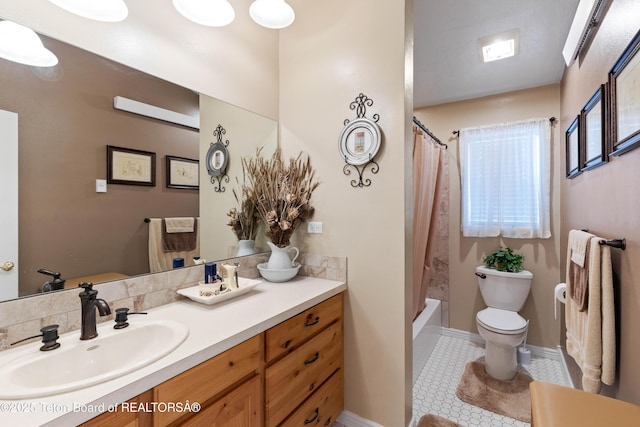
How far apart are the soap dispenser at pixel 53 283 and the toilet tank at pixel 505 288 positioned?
3.05m

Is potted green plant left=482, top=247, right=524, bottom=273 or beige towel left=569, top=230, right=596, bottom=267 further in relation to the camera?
potted green plant left=482, top=247, right=524, bottom=273

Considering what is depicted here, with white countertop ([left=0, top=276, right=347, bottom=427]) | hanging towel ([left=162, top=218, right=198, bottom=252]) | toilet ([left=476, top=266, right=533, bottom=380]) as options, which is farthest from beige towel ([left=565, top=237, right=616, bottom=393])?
hanging towel ([left=162, top=218, right=198, bottom=252])

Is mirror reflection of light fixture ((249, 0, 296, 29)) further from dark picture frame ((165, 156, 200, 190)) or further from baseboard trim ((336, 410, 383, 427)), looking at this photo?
baseboard trim ((336, 410, 383, 427))

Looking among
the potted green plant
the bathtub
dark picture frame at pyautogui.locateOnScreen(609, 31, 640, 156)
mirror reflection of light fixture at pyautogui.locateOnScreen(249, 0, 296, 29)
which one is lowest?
the bathtub

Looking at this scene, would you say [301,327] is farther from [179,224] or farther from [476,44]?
[476,44]

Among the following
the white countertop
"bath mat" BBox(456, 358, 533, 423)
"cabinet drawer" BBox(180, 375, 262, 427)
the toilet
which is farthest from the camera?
the toilet

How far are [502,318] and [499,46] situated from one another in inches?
83.4

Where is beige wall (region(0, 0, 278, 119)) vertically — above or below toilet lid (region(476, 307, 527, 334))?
above

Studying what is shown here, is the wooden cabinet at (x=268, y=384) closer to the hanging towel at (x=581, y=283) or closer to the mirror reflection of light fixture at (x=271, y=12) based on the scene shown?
the hanging towel at (x=581, y=283)

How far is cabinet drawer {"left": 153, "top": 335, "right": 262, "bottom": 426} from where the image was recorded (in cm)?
81

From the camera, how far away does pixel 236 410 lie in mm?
1026

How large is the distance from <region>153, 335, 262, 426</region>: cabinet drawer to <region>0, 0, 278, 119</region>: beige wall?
1.28 m

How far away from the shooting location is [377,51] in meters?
1.63

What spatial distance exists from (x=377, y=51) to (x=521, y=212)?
212 centimetres
